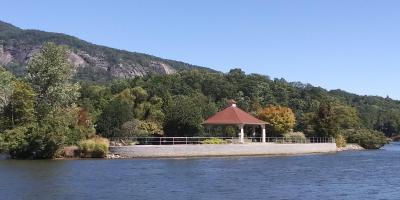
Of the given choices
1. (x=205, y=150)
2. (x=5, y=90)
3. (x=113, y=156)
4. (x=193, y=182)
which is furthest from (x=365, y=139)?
(x=193, y=182)

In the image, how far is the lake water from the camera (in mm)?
30812

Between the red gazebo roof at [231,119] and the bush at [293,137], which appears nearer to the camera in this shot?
the red gazebo roof at [231,119]

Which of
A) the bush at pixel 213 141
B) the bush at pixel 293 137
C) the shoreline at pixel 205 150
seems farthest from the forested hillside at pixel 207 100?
the shoreline at pixel 205 150

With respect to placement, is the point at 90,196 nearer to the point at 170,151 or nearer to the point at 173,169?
the point at 173,169

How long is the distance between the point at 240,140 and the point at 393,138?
137249 mm

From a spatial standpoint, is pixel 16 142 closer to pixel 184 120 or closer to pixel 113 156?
pixel 113 156

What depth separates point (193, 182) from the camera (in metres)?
37.1

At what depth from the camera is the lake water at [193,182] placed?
30.8 meters

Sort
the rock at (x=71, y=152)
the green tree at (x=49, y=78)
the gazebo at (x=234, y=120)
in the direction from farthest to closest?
the gazebo at (x=234, y=120) → the green tree at (x=49, y=78) → the rock at (x=71, y=152)

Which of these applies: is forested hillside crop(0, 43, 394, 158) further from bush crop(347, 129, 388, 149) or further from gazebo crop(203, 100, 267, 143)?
gazebo crop(203, 100, 267, 143)

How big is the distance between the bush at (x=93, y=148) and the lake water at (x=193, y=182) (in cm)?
1085

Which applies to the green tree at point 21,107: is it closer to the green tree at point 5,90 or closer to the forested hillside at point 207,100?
the green tree at point 5,90

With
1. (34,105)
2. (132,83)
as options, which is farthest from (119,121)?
(132,83)

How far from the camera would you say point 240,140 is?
240ft
